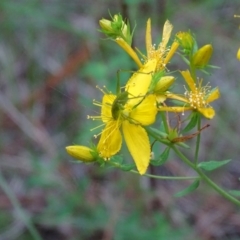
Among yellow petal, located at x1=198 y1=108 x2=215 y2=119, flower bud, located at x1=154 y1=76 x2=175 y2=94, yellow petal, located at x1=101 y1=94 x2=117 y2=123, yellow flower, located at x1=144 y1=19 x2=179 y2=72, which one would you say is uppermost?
yellow flower, located at x1=144 y1=19 x2=179 y2=72

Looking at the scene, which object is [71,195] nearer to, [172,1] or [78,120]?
[78,120]

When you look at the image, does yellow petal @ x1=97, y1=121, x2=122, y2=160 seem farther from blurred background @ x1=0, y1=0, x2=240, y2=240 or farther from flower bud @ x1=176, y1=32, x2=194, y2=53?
blurred background @ x1=0, y1=0, x2=240, y2=240

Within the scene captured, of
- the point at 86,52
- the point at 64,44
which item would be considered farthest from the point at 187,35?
the point at 64,44

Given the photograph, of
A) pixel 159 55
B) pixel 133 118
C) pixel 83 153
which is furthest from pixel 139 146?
pixel 159 55

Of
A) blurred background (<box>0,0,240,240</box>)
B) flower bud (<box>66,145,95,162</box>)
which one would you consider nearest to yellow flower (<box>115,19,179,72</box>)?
flower bud (<box>66,145,95,162</box>)

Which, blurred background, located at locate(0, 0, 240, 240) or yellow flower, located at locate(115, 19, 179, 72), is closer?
yellow flower, located at locate(115, 19, 179, 72)

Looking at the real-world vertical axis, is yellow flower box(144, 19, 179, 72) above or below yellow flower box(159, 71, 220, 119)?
above
